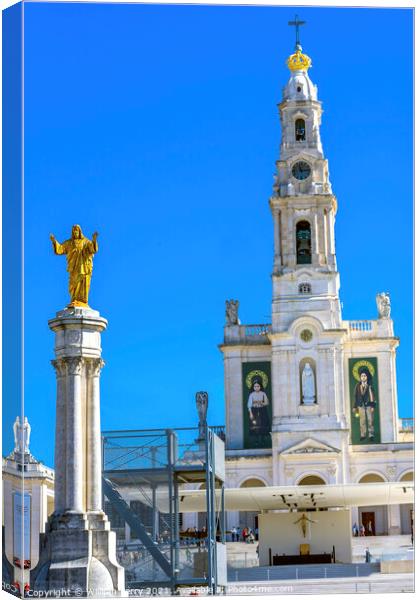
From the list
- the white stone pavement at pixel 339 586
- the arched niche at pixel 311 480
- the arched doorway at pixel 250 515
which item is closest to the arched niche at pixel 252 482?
the arched doorway at pixel 250 515

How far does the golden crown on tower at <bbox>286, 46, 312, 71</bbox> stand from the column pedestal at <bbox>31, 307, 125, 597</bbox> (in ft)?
Answer: 143

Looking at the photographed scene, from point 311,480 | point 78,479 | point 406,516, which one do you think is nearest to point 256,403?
point 311,480

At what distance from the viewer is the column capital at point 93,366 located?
2688cm

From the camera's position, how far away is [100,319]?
27000 millimetres

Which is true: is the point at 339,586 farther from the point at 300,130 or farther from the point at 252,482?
the point at 300,130

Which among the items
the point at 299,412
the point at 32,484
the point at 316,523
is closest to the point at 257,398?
the point at 299,412

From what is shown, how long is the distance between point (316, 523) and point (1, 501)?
29265 millimetres

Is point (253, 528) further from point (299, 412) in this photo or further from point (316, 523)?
point (316, 523)

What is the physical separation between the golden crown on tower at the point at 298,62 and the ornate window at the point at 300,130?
2745mm

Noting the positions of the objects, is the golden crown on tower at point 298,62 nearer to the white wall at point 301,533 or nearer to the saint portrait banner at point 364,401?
the saint portrait banner at point 364,401

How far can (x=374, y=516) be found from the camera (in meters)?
64.8

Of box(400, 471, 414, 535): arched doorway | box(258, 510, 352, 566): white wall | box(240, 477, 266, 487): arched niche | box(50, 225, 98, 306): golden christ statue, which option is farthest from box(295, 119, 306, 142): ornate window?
box(50, 225, 98, 306): golden christ statue

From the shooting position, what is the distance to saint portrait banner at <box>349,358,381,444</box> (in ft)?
215

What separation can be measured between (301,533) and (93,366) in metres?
26.4
